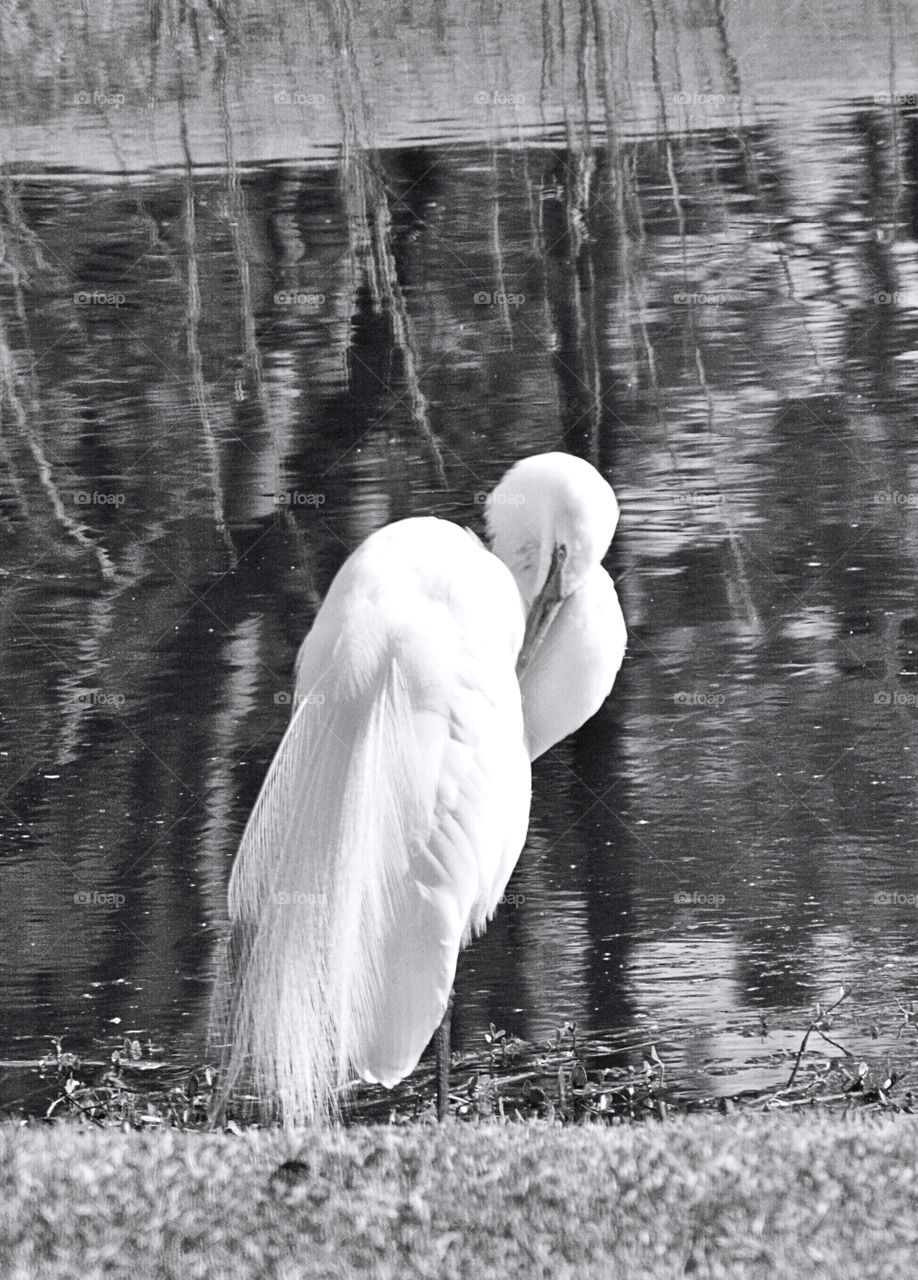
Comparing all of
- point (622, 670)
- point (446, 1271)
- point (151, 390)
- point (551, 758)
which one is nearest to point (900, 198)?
point (622, 670)

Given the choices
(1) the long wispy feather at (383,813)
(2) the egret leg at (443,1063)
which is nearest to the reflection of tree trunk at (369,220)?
(1) the long wispy feather at (383,813)

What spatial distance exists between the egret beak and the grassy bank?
3.51 feet

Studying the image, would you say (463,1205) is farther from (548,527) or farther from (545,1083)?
(548,527)

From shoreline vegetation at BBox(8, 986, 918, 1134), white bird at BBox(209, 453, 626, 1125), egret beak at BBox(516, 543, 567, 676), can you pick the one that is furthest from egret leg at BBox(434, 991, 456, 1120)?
egret beak at BBox(516, 543, 567, 676)

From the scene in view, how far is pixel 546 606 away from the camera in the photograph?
3092 millimetres

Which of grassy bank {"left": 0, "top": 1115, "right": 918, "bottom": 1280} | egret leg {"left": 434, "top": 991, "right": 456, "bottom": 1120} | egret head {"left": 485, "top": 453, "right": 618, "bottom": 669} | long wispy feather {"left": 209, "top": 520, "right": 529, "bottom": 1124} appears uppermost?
egret head {"left": 485, "top": 453, "right": 618, "bottom": 669}

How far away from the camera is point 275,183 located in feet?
12.5

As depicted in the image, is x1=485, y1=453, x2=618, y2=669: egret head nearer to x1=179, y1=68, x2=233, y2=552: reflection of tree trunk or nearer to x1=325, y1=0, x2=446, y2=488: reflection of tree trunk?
x1=325, y1=0, x2=446, y2=488: reflection of tree trunk

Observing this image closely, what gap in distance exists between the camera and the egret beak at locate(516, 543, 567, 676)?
3053 mm

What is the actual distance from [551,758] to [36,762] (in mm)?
1370

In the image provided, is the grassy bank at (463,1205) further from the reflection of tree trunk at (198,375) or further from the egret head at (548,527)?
the reflection of tree trunk at (198,375)

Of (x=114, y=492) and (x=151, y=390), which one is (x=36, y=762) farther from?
(x=151, y=390)

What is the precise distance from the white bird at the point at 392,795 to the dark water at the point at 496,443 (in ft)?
2.26

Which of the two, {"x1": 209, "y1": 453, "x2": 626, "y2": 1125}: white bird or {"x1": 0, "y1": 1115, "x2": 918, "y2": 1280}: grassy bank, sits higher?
{"x1": 209, "y1": 453, "x2": 626, "y2": 1125}: white bird
